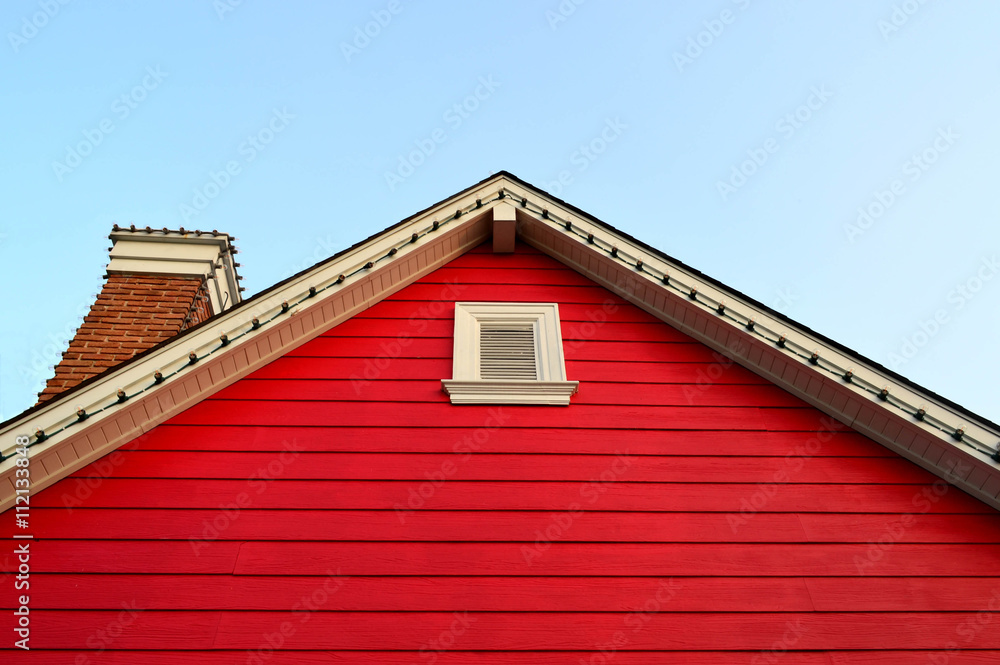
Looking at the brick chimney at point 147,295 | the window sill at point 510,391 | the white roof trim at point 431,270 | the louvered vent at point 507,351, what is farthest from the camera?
the brick chimney at point 147,295

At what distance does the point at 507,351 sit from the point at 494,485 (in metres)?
1.49

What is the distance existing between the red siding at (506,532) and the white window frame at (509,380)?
0.37ft

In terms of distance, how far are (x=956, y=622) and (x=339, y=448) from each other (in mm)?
4313

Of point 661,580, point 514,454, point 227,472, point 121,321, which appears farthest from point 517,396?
point 121,321

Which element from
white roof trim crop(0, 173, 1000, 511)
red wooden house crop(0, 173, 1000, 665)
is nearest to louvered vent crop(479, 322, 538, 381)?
red wooden house crop(0, 173, 1000, 665)

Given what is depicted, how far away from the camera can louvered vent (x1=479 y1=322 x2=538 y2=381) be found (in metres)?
6.28

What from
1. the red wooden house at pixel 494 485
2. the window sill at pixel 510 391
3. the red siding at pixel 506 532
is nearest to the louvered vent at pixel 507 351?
the red wooden house at pixel 494 485

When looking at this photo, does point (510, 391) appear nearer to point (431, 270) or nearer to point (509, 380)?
point (509, 380)

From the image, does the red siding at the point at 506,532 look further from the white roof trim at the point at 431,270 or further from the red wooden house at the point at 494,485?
the white roof trim at the point at 431,270

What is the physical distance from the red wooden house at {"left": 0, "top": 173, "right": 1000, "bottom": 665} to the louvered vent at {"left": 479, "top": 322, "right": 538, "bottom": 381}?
0.03 meters

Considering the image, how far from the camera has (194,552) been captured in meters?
4.88

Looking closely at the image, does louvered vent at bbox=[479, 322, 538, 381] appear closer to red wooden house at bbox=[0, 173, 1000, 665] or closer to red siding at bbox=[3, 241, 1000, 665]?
red wooden house at bbox=[0, 173, 1000, 665]

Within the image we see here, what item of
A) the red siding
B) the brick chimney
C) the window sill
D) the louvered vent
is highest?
the brick chimney

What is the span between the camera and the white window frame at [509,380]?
6.00 metres
